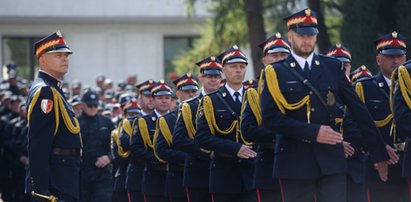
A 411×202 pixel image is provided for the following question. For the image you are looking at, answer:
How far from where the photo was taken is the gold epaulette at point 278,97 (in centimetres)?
991

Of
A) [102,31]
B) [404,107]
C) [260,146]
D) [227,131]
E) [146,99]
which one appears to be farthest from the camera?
[102,31]

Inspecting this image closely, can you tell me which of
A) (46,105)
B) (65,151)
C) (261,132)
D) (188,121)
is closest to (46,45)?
(46,105)

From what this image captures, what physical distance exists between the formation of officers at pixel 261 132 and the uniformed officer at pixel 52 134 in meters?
0.01

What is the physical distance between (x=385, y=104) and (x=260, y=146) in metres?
1.36

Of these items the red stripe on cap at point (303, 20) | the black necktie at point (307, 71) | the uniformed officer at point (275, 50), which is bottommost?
the black necktie at point (307, 71)

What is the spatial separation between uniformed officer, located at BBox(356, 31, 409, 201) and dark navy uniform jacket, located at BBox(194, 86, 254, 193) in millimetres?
1295

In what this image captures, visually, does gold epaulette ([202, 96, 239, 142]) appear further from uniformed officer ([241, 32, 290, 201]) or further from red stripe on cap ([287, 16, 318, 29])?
red stripe on cap ([287, 16, 318, 29])

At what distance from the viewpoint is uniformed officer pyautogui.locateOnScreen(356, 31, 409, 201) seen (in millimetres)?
11992

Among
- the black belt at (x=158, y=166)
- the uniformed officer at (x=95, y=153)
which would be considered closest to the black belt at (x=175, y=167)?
the black belt at (x=158, y=166)

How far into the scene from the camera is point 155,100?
51.0 ft

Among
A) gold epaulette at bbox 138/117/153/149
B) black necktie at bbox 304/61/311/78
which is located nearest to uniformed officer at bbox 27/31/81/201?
black necktie at bbox 304/61/311/78

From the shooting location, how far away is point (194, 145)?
43.1ft

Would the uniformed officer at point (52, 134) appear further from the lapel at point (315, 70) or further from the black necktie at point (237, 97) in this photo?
the lapel at point (315, 70)

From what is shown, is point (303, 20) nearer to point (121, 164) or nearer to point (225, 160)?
point (225, 160)
